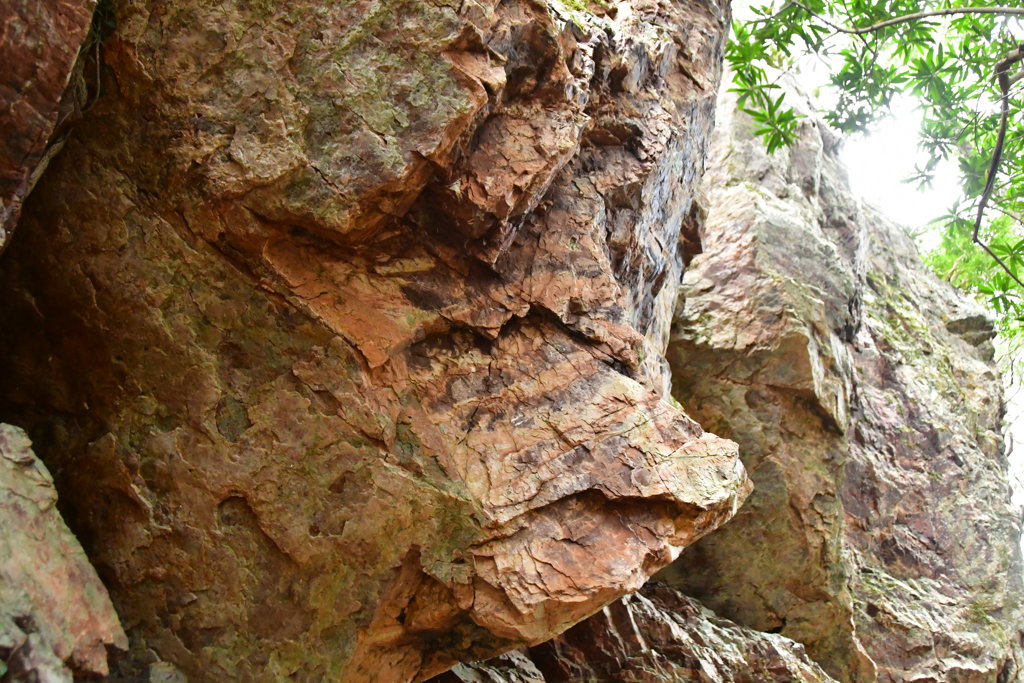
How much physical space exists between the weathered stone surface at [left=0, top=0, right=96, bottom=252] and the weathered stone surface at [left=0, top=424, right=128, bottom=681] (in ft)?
3.46

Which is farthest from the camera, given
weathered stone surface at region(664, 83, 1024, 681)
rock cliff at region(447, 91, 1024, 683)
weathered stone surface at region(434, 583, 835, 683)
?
weathered stone surface at region(664, 83, 1024, 681)

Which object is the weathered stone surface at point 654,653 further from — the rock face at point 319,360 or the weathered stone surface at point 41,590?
the weathered stone surface at point 41,590

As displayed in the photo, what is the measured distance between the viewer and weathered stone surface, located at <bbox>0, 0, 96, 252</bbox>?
11.1 feet

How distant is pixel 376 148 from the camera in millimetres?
3979

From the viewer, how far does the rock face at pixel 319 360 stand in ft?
13.1

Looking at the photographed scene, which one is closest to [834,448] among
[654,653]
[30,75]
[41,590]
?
[654,653]

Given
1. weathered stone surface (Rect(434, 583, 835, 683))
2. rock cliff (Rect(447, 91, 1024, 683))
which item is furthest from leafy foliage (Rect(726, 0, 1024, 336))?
weathered stone surface (Rect(434, 583, 835, 683))

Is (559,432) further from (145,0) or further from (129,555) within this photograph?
(145,0)

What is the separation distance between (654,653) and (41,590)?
14.8 feet

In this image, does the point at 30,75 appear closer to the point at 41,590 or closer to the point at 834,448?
the point at 41,590

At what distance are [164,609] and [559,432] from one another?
2272mm

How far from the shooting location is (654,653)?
250 inches

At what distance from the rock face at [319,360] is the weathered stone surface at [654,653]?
1.39 metres

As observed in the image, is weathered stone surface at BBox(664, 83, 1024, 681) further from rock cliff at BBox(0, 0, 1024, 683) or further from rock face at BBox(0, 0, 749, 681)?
rock face at BBox(0, 0, 749, 681)
